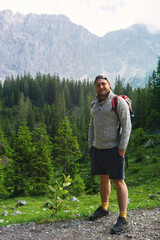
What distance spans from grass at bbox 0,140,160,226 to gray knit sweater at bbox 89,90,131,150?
2754mm

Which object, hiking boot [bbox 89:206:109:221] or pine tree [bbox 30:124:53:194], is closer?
hiking boot [bbox 89:206:109:221]

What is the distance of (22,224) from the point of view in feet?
19.6

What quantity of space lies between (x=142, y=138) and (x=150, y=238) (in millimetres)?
35796

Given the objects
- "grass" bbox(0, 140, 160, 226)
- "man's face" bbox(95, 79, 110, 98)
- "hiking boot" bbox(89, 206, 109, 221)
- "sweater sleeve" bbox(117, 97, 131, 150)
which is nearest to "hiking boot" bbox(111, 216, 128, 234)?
"hiking boot" bbox(89, 206, 109, 221)

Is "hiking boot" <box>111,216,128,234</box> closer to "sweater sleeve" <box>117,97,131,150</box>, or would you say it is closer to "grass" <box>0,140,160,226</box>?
"grass" <box>0,140,160,226</box>

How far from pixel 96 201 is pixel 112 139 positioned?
9.31m

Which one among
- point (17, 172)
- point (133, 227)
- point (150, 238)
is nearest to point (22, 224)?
point (133, 227)

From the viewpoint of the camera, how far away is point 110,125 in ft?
17.6

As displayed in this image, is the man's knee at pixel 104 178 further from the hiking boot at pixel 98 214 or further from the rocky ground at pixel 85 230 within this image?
the rocky ground at pixel 85 230

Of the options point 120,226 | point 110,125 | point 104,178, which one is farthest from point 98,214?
point 110,125

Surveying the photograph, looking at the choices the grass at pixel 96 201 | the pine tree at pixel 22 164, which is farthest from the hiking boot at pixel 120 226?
the pine tree at pixel 22 164

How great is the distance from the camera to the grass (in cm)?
644

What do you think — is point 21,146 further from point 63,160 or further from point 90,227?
point 90,227

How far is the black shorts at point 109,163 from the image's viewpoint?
17.3ft
